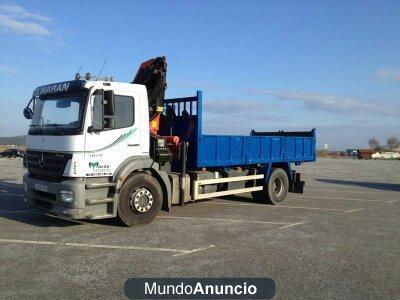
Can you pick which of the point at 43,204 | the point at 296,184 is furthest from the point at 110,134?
the point at 296,184

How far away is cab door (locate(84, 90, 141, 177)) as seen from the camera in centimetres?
818

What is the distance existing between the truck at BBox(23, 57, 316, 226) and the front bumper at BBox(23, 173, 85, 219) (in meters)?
0.02

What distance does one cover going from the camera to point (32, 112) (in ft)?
31.0

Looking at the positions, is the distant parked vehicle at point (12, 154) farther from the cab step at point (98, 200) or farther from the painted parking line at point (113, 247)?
the painted parking line at point (113, 247)

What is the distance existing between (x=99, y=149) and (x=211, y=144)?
3.47 metres

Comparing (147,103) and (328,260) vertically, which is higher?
(147,103)

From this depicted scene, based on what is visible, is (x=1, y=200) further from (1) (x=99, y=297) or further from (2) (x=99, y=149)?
(1) (x=99, y=297)

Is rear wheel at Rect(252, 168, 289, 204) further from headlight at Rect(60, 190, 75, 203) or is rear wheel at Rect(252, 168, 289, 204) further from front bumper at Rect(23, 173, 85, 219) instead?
headlight at Rect(60, 190, 75, 203)

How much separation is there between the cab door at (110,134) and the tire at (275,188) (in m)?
5.24

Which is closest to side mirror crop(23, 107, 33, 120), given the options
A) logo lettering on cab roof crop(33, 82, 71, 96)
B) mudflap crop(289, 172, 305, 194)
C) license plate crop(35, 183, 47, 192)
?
logo lettering on cab roof crop(33, 82, 71, 96)

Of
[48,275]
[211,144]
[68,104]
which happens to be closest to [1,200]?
[68,104]

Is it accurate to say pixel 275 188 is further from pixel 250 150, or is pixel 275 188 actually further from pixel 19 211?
pixel 19 211

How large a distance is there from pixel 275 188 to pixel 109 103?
6.90 metres

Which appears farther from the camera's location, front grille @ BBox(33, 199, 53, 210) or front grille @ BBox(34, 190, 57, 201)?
front grille @ BBox(33, 199, 53, 210)
